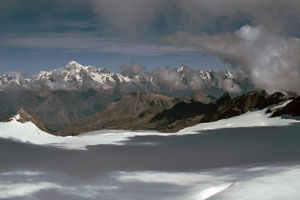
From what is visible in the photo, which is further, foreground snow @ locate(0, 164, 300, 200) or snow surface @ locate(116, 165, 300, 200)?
foreground snow @ locate(0, 164, 300, 200)

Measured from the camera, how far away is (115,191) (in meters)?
14.1

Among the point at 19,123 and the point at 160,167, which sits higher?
the point at 19,123

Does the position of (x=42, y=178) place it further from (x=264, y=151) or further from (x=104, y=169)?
(x=264, y=151)

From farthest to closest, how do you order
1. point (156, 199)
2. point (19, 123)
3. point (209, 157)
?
point (19, 123)
point (209, 157)
point (156, 199)

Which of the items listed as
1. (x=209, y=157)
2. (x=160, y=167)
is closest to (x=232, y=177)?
(x=160, y=167)

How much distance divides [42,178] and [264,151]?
1855 cm

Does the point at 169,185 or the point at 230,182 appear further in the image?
the point at 169,185

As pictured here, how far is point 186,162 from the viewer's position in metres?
21.8

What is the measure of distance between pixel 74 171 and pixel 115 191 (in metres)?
4.90

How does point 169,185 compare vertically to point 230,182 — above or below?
above

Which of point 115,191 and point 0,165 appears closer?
point 115,191

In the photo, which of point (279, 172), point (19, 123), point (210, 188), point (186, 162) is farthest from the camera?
point (19, 123)

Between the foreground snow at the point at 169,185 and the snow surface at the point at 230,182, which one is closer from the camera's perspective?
the snow surface at the point at 230,182

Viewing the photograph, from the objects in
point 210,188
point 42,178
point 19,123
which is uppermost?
point 19,123
